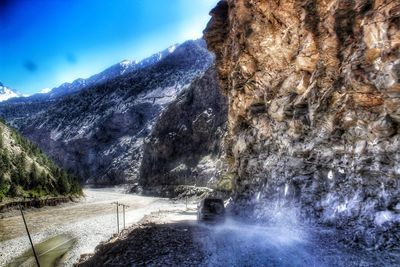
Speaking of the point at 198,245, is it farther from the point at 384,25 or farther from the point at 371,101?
the point at 384,25

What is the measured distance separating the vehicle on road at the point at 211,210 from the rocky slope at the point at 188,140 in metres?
44.7

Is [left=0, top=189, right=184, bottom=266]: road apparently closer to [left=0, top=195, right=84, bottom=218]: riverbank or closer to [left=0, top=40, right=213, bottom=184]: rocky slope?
[left=0, top=195, right=84, bottom=218]: riverbank

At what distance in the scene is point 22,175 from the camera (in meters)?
65.2

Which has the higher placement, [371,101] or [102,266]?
[371,101]

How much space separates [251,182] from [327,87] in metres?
15.7

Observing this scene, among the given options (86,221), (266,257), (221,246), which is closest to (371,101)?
(266,257)

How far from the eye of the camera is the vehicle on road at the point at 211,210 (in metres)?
38.0

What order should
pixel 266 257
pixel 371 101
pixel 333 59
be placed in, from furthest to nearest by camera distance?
1. pixel 333 59
2. pixel 371 101
3. pixel 266 257

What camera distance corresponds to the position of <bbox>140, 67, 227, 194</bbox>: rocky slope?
308 feet

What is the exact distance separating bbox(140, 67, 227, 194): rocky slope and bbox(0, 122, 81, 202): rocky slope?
31866mm

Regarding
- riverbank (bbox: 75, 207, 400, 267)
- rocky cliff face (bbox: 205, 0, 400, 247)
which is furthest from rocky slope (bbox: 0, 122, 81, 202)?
rocky cliff face (bbox: 205, 0, 400, 247)

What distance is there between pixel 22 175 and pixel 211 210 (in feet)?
148

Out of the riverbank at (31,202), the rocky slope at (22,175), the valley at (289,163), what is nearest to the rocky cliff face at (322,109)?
the valley at (289,163)

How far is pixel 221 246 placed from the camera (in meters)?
24.8
